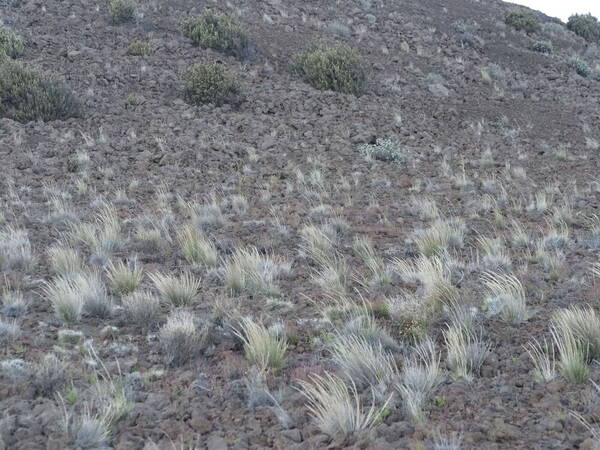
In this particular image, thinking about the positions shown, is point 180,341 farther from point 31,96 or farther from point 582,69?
point 582,69

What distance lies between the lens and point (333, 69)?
1772cm

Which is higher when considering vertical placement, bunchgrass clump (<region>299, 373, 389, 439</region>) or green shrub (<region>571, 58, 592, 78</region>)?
green shrub (<region>571, 58, 592, 78</region>)

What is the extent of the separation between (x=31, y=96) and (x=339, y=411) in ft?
40.2

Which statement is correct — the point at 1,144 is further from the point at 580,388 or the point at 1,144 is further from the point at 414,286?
the point at 580,388

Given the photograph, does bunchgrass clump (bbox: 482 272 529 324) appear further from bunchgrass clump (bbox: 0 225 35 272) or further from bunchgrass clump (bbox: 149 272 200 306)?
bunchgrass clump (bbox: 0 225 35 272)

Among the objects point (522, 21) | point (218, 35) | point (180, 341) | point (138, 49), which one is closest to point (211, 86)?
point (138, 49)

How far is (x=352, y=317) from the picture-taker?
5406mm

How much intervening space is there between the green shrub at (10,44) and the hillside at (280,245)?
0.71 ft

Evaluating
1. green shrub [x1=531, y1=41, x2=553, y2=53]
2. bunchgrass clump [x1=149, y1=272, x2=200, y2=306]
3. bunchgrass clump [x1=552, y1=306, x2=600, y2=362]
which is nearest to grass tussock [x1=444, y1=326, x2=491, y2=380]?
bunchgrass clump [x1=552, y1=306, x2=600, y2=362]

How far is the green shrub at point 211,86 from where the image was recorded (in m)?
15.7

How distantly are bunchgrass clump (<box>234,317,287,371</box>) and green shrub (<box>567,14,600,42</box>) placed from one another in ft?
104

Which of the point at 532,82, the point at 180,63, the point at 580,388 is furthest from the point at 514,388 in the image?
the point at 532,82

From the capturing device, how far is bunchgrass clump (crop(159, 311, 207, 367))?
4.75 meters

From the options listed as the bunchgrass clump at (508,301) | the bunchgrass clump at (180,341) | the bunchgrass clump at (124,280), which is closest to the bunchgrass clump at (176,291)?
the bunchgrass clump at (124,280)
